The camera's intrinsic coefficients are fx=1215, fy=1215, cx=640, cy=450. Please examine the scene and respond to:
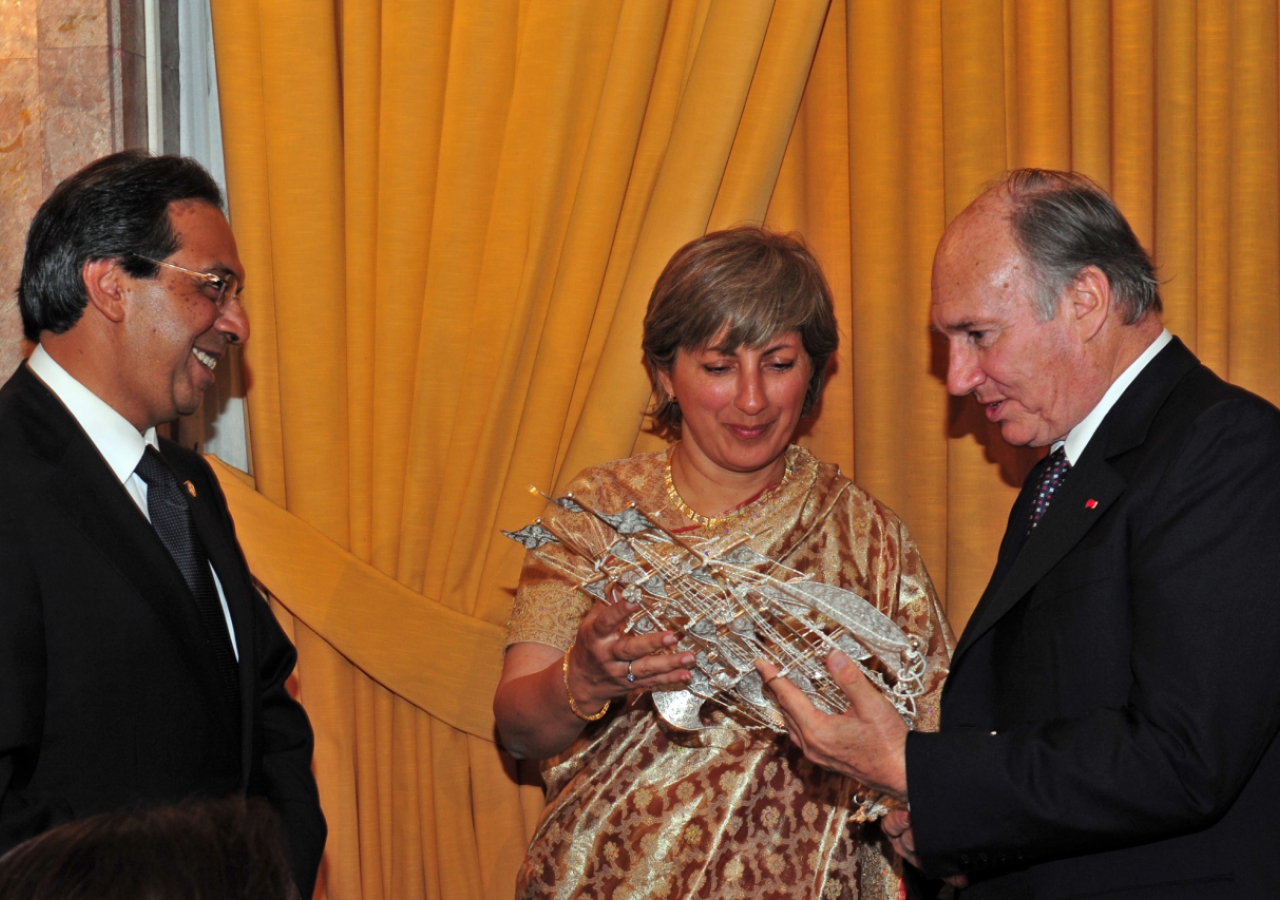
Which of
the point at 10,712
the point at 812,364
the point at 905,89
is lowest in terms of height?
the point at 10,712

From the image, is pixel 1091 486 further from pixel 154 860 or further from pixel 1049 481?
pixel 154 860

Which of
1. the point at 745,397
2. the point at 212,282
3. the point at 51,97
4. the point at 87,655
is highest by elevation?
the point at 51,97

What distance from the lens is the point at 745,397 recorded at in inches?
85.8

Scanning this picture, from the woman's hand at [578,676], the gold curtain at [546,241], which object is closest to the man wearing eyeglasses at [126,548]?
the woman's hand at [578,676]

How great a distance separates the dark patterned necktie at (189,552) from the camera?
6.26 ft

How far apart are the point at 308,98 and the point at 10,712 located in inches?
63.1

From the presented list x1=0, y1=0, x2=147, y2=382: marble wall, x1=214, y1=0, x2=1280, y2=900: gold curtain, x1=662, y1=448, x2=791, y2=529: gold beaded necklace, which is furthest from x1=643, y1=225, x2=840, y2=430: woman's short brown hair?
x1=0, y1=0, x2=147, y2=382: marble wall

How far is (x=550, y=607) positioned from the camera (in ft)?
7.23

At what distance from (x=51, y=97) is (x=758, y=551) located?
1.84 meters

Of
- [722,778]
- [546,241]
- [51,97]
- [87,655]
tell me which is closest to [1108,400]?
[722,778]

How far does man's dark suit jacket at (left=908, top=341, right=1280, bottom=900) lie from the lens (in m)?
1.46

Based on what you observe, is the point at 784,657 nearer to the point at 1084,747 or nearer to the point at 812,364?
the point at 1084,747

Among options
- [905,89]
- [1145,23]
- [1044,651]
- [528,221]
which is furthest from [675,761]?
[1145,23]

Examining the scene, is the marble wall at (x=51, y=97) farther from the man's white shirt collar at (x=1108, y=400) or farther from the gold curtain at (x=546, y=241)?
the man's white shirt collar at (x=1108, y=400)
